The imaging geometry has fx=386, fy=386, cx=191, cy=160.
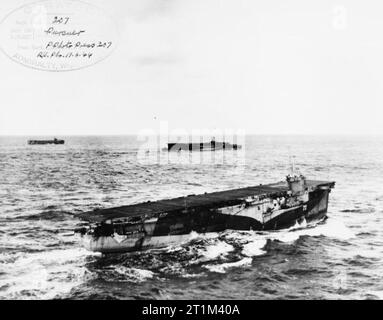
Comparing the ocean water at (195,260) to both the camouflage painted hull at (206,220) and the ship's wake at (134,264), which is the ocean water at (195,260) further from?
the camouflage painted hull at (206,220)

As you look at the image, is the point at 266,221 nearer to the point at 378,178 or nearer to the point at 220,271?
the point at 220,271

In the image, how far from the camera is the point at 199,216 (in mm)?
28828

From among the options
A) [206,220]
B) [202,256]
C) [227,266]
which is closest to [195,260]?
[202,256]

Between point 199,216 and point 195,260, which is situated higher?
point 199,216

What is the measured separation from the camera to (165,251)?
26.3m

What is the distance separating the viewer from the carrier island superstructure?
82.5 feet

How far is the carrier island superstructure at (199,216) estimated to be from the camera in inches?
990

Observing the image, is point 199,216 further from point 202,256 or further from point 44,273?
point 44,273

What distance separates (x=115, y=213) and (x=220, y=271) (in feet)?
28.6

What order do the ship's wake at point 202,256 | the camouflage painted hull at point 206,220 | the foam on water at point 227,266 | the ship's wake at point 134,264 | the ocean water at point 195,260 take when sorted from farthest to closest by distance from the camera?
the camouflage painted hull at point 206,220
the foam on water at point 227,266
the ship's wake at point 202,256
the ship's wake at point 134,264
the ocean water at point 195,260

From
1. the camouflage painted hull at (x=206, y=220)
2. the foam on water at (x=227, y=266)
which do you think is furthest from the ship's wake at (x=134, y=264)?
the camouflage painted hull at (x=206, y=220)

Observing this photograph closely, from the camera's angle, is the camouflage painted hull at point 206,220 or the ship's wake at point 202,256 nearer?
the ship's wake at point 202,256

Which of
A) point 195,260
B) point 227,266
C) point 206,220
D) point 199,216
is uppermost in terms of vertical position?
point 199,216

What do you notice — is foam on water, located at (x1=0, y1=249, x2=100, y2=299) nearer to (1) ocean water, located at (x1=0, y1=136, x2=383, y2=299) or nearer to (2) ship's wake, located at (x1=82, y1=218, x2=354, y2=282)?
(1) ocean water, located at (x1=0, y1=136, x2=383, y2=299)
